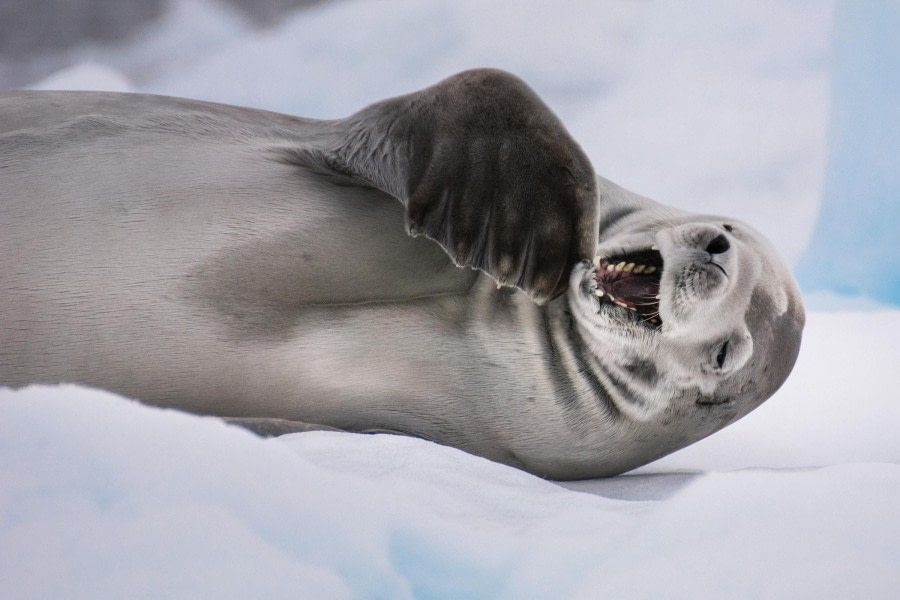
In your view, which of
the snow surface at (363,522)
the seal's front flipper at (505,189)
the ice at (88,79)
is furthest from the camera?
the ice at (88,79)

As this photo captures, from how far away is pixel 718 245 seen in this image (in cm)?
165

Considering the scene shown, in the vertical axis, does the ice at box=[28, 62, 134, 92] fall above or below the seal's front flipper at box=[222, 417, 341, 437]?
above

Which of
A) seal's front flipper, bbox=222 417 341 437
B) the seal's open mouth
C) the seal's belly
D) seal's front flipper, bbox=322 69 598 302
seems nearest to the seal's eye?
the seal's open mouth

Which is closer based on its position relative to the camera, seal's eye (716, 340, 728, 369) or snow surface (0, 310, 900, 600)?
snow surface (0, 310, 900, 600)

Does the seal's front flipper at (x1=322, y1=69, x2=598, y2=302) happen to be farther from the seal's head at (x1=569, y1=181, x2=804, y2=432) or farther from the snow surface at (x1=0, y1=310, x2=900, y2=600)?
the snow surface at (x1=0, y1=310, x2=900, y2=600)

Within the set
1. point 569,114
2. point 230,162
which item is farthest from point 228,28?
point 230,162

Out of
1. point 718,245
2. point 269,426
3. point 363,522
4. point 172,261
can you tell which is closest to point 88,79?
point 172,261

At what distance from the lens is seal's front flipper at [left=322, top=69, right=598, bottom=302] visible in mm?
1396

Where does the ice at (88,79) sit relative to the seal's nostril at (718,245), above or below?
above

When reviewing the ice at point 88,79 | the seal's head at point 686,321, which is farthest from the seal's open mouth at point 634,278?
the ice at point 88,79

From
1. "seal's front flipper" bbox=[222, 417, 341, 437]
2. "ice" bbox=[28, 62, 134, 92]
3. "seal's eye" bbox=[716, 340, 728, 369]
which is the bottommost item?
"seal's front flipper" bbox=[222, 417, 341, 437]

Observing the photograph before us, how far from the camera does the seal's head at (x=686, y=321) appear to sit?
5.30 feet

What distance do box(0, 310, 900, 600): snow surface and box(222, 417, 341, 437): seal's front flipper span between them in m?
0.07

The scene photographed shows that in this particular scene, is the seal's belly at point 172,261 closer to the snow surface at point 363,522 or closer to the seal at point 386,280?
the seal at point 386,280
